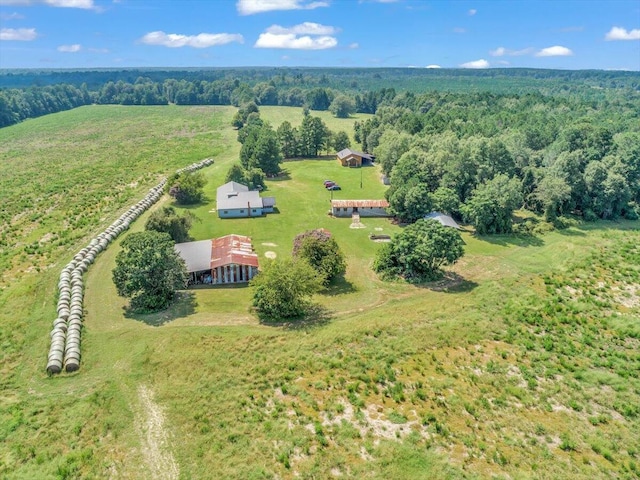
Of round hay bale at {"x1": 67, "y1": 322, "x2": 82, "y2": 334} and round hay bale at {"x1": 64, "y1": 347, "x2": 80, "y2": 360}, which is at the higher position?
round hay bale at {"x1": 67, "y1": 322, "x2": 82, "y2": 334}

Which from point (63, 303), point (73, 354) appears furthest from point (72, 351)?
point (63, 303)

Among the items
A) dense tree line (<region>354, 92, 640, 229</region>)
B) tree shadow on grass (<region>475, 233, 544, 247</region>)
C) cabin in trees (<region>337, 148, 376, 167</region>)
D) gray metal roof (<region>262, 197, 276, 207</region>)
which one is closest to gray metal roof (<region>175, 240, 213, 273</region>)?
gray metal roof (<region>262, 197, 276, 207</region>)

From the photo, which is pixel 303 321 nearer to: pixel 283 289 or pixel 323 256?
pixel 283 289

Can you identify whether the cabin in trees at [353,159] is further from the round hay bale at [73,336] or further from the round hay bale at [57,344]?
the round hay bale at [57,344]

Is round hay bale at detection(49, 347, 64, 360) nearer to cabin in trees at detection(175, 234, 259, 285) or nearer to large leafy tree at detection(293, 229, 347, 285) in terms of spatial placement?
cabin in trees at detection(175, 234, 259, 285)

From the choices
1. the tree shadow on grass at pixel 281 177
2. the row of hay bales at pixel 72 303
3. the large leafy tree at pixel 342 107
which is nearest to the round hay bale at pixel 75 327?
the row of hay bales at pixel 72 303
